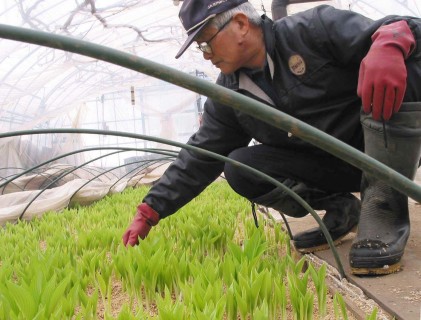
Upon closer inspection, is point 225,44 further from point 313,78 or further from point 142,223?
point 142,223

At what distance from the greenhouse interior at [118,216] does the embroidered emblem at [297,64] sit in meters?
0.48

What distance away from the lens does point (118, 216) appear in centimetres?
232

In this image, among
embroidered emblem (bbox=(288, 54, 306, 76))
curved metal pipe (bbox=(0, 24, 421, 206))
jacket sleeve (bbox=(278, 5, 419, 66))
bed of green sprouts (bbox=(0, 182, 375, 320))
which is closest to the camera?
curved metal pipe (bbox=(0, 24, 421, 206))

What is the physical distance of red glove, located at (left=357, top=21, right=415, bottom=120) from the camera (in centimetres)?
99

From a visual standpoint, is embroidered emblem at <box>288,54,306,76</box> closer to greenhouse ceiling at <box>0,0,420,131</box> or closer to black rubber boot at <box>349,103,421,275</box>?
black rubber boot at <box>349,103,421,275</box>

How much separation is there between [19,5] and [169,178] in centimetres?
538

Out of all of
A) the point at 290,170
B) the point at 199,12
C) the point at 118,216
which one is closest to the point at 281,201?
the point at 290,170

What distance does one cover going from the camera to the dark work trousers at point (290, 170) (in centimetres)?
149

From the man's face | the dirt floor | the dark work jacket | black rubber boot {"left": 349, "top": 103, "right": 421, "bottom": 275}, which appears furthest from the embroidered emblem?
the dirt floor

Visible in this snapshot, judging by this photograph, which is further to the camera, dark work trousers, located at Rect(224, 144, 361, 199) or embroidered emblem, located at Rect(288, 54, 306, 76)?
dark work trousers, located at Rect(224, 144, 361, 199)

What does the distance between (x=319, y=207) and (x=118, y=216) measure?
1.15 meters

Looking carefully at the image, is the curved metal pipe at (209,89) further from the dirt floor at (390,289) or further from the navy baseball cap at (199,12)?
the navy baseball cap at (199,12)

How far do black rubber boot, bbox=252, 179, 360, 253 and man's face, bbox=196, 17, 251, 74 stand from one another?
1.63 feet

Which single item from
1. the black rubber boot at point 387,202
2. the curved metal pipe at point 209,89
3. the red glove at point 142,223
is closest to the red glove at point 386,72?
the black rubber boot at point 387,202
